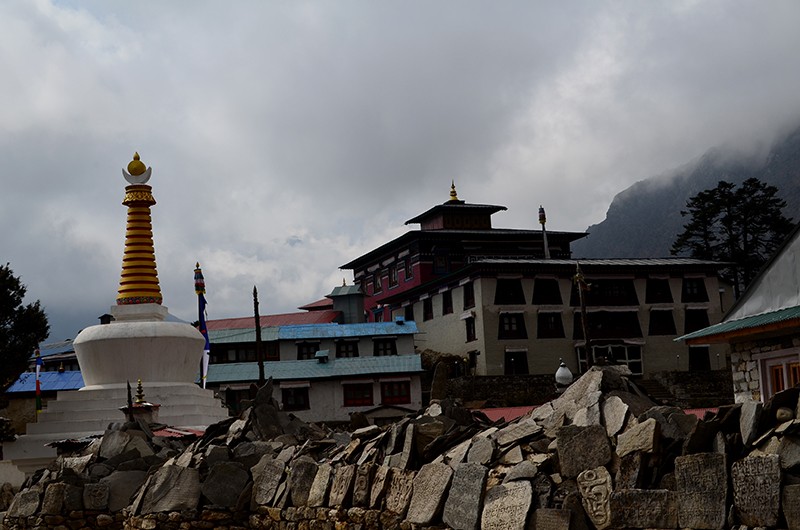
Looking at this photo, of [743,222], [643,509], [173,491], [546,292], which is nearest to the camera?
[643,509]

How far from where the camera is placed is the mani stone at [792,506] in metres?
9.48

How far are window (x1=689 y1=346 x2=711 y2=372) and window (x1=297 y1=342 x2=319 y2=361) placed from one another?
21093mm

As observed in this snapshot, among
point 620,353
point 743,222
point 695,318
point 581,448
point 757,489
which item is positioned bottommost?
point 757,489

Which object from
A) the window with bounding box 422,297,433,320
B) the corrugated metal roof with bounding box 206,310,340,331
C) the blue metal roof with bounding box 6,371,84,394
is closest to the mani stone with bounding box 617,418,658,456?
the blue metal roof with bounding box 6,371,84,394

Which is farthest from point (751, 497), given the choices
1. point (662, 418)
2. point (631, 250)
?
point (631, 250)

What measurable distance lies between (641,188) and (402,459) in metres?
151

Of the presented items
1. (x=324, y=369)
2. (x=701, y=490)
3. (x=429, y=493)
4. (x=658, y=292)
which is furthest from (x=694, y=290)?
(x=701, y=490)

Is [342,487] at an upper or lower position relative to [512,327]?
lower

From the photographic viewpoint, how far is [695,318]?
Answer: 6469cm

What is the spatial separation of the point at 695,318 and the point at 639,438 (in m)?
55.3

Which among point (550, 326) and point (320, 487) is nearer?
point (320, 487)

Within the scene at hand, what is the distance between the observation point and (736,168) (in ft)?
477

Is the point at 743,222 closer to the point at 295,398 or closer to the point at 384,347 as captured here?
the point at 384,347

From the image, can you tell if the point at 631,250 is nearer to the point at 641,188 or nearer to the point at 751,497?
the point at 641,188
